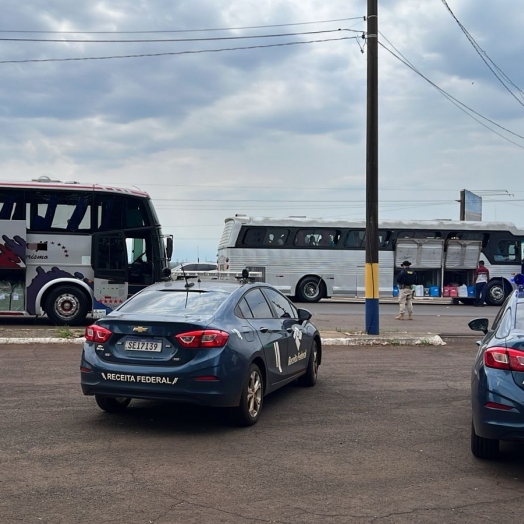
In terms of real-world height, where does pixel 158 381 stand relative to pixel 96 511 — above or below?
above

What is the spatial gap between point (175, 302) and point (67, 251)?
10.3 meters

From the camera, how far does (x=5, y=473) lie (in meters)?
5.42

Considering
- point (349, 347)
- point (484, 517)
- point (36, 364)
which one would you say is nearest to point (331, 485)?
point (484, 517)

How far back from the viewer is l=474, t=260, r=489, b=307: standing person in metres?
29.5

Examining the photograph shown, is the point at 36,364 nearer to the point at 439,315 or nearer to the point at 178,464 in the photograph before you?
the point at 178,464

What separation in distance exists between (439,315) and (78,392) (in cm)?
1635

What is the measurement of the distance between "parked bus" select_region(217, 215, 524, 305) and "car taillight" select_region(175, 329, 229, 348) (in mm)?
21878

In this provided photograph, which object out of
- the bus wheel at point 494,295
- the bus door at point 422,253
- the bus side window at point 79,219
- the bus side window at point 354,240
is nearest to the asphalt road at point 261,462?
the bus side window at point 79,219

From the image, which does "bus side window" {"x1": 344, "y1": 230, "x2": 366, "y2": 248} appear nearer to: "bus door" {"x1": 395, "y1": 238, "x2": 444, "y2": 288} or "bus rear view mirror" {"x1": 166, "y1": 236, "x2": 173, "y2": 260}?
"bus door" {"x1": 395, "y1": 238, "x2": 444, "y2": 288}

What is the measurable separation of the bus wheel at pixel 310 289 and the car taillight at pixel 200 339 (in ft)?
72.9

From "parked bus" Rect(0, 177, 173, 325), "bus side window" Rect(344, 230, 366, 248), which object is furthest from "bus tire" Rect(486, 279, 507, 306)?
"parked bus" Rect(0, 177, 173, 325)

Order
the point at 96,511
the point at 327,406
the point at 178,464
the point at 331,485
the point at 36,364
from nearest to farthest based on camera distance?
the point at 96,511
the point at 331,485
the point at 178,464
the point at 327,406
the point at 36,364

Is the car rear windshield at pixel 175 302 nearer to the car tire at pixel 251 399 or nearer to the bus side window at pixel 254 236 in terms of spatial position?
the car tire at pixel 251 399

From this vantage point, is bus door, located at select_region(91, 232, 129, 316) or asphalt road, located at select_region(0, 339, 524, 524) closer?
asphalt road, located at select_region(0, 339, 524, 524)
